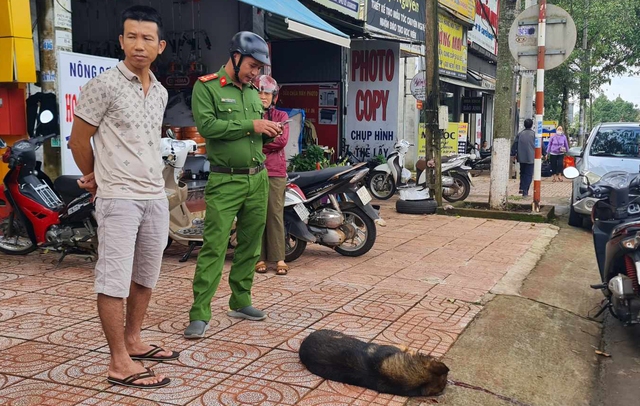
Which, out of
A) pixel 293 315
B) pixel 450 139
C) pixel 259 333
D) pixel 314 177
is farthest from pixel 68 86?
pixel 450 139

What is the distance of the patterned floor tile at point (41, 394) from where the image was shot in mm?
3041

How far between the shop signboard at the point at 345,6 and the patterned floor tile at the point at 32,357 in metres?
8.35

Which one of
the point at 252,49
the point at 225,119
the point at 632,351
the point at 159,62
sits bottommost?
the point at 632,351

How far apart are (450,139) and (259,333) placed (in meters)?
13.8

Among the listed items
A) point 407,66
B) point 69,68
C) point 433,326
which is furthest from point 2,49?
point 407,66

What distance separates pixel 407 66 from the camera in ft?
58.1

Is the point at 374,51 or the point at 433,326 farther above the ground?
the point at 374,51

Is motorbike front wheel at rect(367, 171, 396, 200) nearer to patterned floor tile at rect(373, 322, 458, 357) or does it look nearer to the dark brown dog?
patterned floor tile at rect(373, 322, 458, 357)

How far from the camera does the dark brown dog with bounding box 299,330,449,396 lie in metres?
3.27

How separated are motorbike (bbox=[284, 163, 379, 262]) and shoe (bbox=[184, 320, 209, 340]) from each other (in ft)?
7.66

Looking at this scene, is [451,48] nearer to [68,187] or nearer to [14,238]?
[68,187]

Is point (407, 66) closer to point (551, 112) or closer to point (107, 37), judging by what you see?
point (107, 37)

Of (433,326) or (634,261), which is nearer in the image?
(634,261)

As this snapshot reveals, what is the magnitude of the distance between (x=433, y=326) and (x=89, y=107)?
2683 mm
